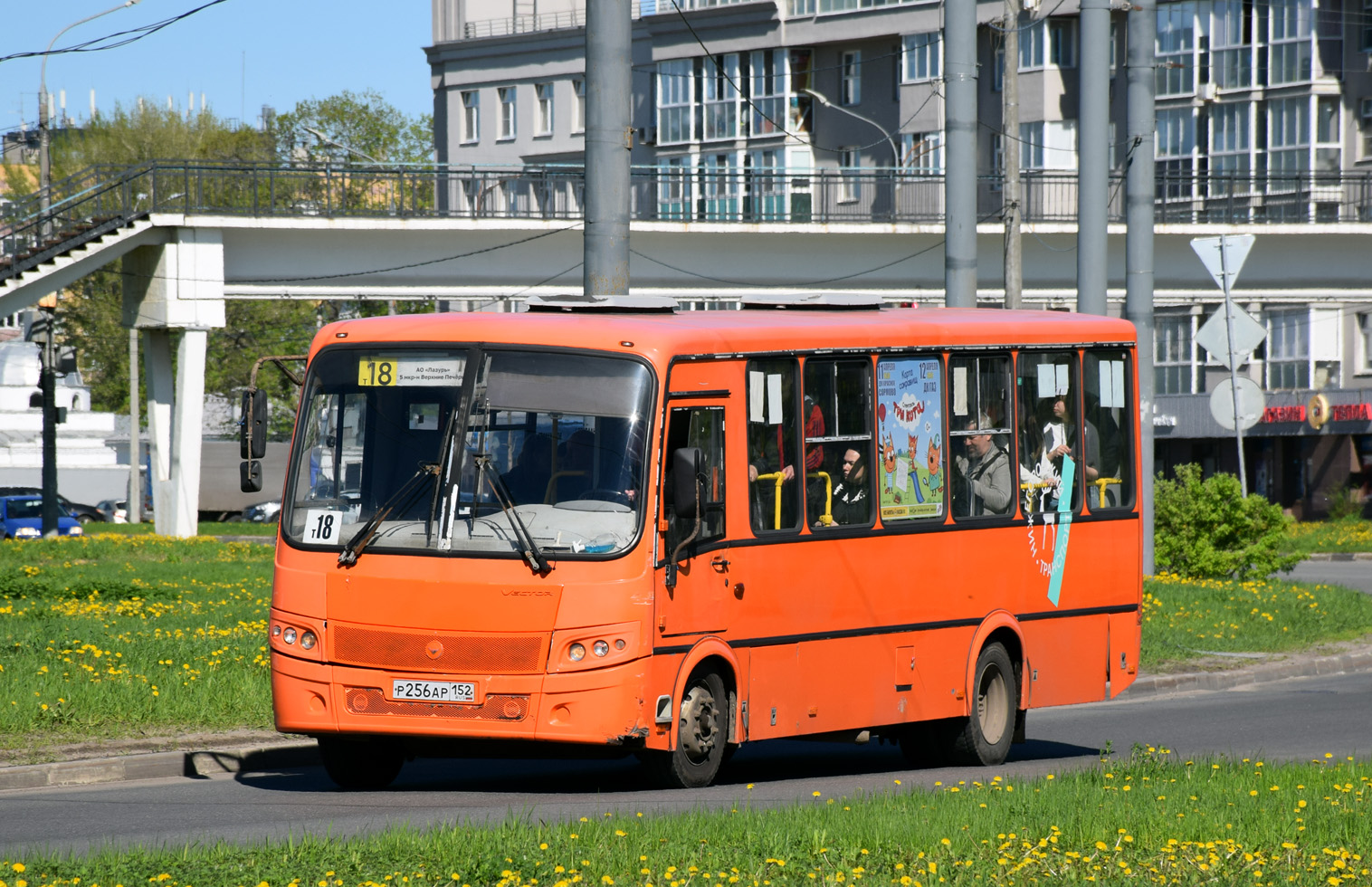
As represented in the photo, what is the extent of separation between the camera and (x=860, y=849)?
8.43 metres

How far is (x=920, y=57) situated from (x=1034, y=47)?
3867mm

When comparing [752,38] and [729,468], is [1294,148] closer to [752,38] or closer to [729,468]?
[752,38]

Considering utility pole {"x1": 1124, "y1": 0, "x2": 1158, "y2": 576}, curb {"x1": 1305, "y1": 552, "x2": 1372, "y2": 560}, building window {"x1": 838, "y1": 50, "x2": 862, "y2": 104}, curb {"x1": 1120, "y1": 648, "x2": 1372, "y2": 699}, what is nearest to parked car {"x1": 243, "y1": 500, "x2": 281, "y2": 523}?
building window {"x1": 838, "y1": 50, "x2": 862, "y2": 104}

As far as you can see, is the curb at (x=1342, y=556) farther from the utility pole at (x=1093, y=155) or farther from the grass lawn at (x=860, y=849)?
the grass lawn at (x=860, y=849)

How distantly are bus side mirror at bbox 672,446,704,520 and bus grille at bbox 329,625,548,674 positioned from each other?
999mm

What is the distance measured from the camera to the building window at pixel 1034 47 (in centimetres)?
6303

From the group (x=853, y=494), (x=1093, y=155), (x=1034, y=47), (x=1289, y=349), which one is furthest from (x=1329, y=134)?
(x=853, y=494)

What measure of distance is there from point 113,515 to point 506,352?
7013cm

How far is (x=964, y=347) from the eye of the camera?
1356cm

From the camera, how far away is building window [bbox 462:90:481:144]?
81.9m

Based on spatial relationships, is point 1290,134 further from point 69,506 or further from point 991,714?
point 991,714

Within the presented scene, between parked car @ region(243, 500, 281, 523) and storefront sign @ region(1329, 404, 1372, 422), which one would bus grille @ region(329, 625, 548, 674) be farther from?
parked car @ region(243, 500, 281, 523)

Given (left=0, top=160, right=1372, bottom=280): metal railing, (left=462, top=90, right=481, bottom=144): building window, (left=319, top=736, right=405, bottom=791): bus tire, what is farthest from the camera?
(left=462, top=90, right=481, bottom=144): building window

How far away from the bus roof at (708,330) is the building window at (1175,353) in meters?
56.2
